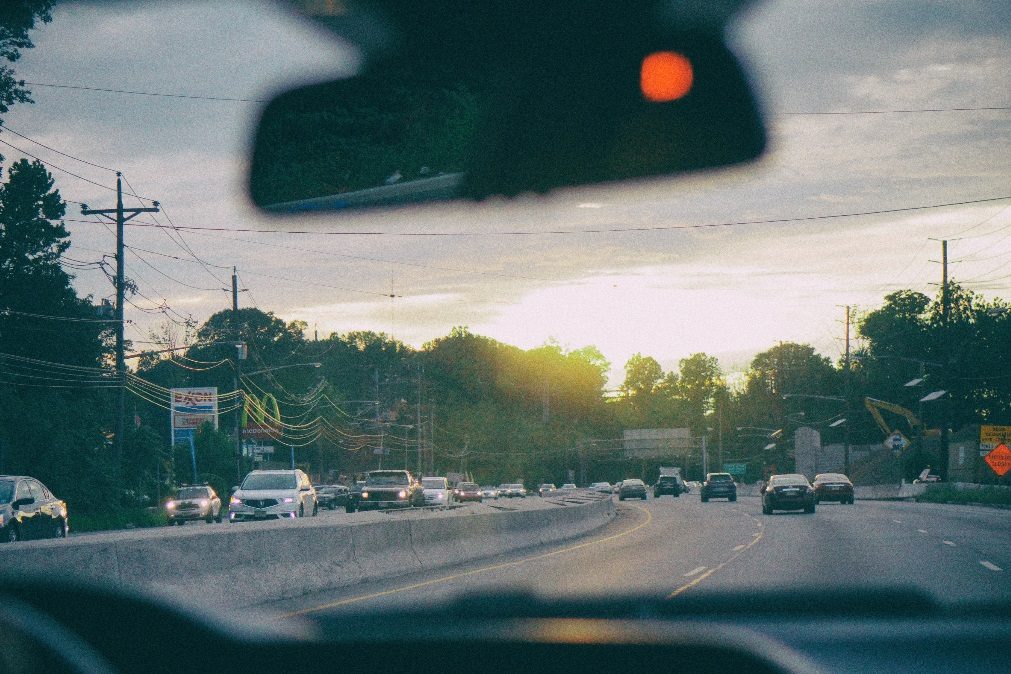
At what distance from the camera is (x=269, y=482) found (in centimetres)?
3572

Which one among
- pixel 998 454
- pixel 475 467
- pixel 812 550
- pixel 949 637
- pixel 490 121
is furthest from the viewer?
pixel 475 467

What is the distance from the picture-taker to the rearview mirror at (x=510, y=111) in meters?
3.43

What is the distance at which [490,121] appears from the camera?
372cm

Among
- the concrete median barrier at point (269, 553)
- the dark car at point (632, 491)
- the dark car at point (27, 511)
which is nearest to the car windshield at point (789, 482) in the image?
the concrete median barrier at point (269, 553)

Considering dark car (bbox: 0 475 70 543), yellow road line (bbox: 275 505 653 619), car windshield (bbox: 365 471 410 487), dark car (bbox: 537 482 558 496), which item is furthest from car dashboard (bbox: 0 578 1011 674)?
dark car (bbox: 537 482 558 496)

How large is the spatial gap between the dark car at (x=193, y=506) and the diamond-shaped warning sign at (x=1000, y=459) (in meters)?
32.8

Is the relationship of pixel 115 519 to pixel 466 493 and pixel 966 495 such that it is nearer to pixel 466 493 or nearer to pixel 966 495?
pixel 466 493

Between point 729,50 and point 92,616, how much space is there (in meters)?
2.26

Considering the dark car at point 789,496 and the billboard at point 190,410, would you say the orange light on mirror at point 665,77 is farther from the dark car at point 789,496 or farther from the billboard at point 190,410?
the billboard at point 190,410

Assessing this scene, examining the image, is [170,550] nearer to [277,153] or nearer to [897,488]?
[277,153]

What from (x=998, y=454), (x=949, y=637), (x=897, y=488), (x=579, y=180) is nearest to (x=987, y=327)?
(x=897, y=488)

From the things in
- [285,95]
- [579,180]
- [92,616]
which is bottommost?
[92,616]

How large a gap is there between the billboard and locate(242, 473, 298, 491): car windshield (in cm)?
4003

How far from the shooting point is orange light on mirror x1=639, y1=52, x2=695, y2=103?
339cm
